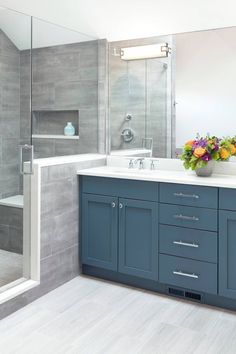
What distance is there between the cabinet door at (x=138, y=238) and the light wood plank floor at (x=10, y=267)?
2.47ft

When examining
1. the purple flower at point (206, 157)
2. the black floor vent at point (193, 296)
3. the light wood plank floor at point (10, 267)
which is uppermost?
the purple flower at point (206, 157)

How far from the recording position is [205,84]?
10.2 ft

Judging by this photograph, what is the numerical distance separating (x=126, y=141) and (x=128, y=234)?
929 mm

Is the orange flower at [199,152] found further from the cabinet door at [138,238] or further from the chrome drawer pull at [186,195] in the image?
the cabinet door at [138,238]

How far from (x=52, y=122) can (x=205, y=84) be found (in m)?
1.65

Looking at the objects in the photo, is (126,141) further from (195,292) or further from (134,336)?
(134,336)

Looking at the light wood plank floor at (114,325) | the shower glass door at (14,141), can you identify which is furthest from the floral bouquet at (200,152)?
the shower glass door at (14,141)

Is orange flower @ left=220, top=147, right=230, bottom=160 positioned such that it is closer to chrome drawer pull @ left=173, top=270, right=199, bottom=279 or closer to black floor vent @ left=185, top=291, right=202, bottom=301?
chrome drawer pull @ left=173, top=270, right=199, bottom=279

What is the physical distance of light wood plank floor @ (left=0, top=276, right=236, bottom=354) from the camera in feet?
7.30

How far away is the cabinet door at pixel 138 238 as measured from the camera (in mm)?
2883

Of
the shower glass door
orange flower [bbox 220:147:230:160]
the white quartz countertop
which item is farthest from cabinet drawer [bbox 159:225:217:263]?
the shower glass door

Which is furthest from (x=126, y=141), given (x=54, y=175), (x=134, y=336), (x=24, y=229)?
(x=134, y=336)

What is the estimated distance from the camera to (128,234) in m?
2.99

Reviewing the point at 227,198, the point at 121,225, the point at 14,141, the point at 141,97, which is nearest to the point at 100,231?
the point at 121,225
